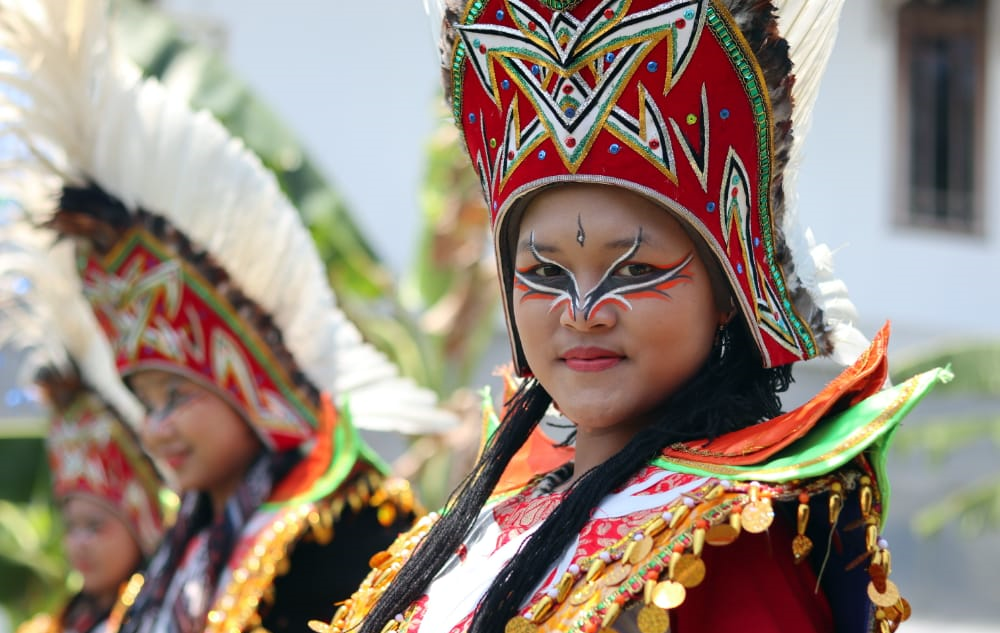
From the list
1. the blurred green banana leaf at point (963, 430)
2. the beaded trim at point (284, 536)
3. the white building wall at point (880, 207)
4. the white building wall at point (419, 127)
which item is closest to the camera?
the beaded trim at point (284, 536)

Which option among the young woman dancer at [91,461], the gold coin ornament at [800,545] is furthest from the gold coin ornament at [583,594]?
the young woman dancer at [91,461]

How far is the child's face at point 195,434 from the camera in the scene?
3688 mm

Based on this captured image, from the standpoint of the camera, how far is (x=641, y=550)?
193 cm

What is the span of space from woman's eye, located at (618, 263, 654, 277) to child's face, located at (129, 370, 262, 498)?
1834 millimetres

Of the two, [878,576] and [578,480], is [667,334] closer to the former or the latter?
[578,480]

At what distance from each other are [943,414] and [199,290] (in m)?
7.59

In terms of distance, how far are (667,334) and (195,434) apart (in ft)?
6.11

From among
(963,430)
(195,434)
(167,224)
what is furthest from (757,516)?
(963,430)

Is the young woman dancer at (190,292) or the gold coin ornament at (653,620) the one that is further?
the young woman dancer at (190,292)

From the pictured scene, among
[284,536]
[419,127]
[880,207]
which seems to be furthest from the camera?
[880,207]

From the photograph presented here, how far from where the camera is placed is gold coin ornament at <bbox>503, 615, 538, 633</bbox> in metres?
1.98

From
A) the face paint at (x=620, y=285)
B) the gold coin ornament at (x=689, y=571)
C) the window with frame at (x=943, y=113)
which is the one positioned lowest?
the window with frame at (x=943, y=113)

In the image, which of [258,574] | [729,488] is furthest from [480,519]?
[258,574]

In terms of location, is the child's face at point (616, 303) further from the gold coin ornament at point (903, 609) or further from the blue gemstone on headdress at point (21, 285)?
the blue gemstone on headdress at point (21, 285)
